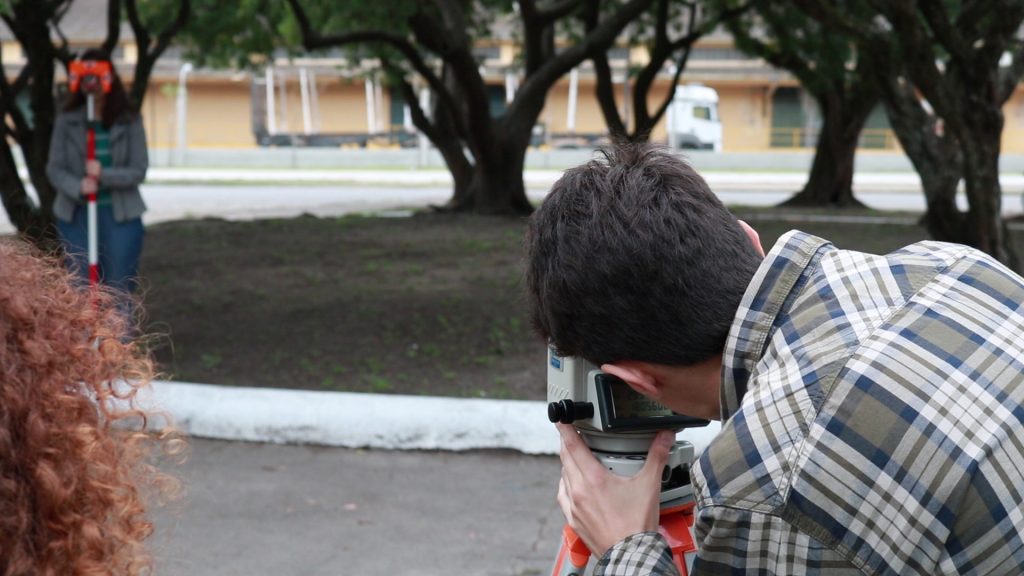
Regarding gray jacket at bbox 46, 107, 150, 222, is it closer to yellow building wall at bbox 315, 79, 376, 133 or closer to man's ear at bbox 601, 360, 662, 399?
man's ear at bbox 601, 360, 662, 399

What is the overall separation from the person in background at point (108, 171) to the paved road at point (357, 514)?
70.4 inches

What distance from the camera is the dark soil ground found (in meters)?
6.50

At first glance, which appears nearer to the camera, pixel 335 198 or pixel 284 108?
pixel 335 198

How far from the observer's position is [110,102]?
270 inches

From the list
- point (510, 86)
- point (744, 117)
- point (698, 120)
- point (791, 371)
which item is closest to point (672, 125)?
point (698, 120)

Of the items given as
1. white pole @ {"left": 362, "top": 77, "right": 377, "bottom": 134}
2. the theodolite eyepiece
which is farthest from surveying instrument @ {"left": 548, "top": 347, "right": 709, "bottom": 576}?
white pole @ {"left": 362, "top": 77, "right": 377, "bottom": 134}

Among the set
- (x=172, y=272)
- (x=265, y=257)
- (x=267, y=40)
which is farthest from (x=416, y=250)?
(x=267, y=40)

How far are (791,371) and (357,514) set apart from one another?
3.43 meters

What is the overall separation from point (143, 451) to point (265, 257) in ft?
32.5

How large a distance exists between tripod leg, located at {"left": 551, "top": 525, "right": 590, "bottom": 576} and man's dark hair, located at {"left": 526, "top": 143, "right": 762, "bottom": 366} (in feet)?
1.67

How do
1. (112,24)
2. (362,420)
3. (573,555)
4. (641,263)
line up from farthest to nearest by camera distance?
(112,24)
(362,420)
(573,555)
(641,263)

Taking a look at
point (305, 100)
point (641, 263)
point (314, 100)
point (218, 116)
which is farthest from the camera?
point (218, 116)

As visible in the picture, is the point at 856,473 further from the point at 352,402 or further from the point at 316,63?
the point at 316,63

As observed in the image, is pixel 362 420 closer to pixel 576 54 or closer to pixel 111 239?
pixel 111 239
